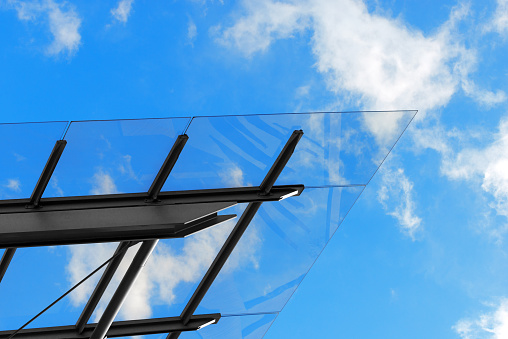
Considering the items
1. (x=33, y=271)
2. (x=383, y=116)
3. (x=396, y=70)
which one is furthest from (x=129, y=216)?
(x=396, y=70)

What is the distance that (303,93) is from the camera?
78375 millimetres

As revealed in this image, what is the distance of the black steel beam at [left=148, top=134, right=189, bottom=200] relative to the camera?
23.3 ft

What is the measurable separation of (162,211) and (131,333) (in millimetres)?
3053

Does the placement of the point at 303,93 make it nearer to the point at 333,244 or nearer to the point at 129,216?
the point at 333,244

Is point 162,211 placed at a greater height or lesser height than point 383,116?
lesser

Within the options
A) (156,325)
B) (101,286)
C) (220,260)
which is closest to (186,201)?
(220,260)

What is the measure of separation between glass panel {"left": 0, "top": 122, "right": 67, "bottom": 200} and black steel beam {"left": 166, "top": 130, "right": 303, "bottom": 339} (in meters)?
2.61

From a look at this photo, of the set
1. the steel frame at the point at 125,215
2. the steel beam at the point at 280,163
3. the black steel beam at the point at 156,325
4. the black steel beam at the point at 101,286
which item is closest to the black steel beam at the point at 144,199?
the steel frame at the point at 125,215

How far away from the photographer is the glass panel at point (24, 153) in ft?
21.2

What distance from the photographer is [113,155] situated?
705 centimetres

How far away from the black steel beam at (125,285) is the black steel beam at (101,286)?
22cm

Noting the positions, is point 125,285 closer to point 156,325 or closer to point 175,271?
point 175,271


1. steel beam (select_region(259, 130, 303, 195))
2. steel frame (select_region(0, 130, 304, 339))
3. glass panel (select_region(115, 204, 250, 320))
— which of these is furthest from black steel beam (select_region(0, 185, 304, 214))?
glass panel (select_region(115, 204, 250, 320))

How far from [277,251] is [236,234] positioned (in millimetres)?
795
